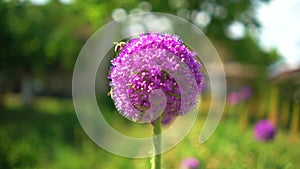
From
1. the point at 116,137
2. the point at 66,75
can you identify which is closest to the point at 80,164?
the point at 116,137

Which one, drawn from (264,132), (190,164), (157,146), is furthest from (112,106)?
(157,146)

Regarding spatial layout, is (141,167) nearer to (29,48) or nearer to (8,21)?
(8,21)

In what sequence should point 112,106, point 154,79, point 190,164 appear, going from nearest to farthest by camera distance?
point 154,79 < point 190,164 < point 112,106

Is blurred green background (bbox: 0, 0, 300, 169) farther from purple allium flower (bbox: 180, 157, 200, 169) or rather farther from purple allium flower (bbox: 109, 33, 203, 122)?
purple allium flower (bbox: 109, 33, 203, 122)

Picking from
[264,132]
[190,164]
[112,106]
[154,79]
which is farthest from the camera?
[112,106]

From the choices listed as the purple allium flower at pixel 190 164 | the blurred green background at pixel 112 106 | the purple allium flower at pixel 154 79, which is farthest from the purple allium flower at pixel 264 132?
the purple allium flower at pixel 154 79

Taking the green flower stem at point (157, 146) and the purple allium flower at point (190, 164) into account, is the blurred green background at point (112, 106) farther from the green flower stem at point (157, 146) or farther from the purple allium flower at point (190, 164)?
the green flower stem at point (157, 146)

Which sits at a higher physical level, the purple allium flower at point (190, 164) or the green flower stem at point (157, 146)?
the purple allium flower at point (190, 164)

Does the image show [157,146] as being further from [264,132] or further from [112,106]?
[112,106]
